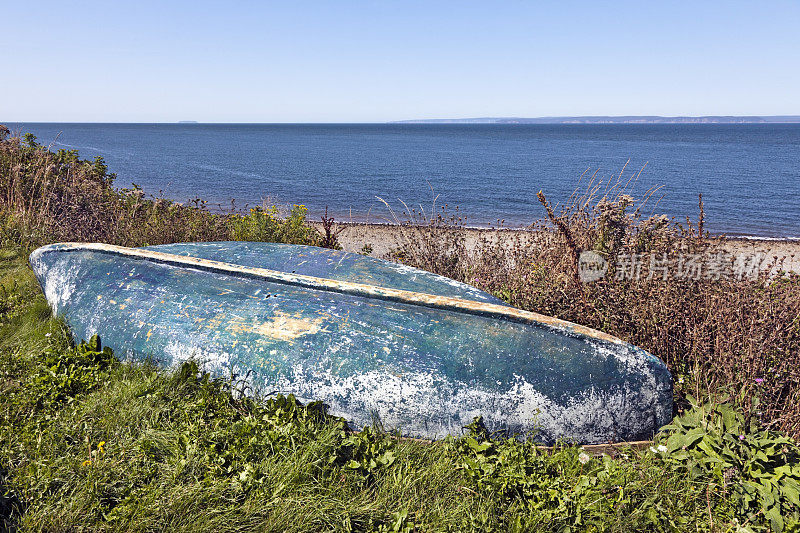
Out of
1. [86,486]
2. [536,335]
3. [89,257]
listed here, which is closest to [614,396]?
[536,335]

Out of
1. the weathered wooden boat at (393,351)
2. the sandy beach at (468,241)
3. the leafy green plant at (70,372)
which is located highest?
the weathered wooden boat at (393,351)

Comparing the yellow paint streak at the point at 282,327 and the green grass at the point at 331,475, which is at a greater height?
the yellow paint streak at the point at 282,327

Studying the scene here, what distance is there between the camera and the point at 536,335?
122 inches

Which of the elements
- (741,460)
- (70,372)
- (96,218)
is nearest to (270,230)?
(96,218)

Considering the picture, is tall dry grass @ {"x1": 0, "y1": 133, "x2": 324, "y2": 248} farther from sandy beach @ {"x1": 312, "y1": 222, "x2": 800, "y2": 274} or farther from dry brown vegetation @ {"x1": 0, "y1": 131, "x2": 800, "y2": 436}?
sandy beach @ {"x1": 312, "y1": 222, "x2": 800, "y2": 274}

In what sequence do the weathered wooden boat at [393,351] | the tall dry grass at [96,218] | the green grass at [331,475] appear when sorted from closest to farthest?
1. the green grass at [331,475]
2. the weathered wooden boat at [393,351]
3. the tall dry grass at [96,218]

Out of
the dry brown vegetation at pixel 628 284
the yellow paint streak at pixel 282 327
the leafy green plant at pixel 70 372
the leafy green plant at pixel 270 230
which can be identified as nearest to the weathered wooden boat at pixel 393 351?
the yellow paint streak at pixel 282 327

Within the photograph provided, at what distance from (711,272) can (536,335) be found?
86.8 inches

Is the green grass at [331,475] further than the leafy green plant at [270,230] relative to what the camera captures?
No

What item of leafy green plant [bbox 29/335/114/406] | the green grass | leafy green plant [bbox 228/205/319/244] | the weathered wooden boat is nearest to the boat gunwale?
the weathered wooden boat

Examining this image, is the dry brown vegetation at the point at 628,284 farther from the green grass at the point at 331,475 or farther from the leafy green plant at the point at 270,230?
the green grass at the point at 331,475

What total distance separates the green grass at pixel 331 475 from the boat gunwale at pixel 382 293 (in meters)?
0.77

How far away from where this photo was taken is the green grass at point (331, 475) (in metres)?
2.44

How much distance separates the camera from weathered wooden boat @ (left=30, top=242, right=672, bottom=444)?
116 inches
